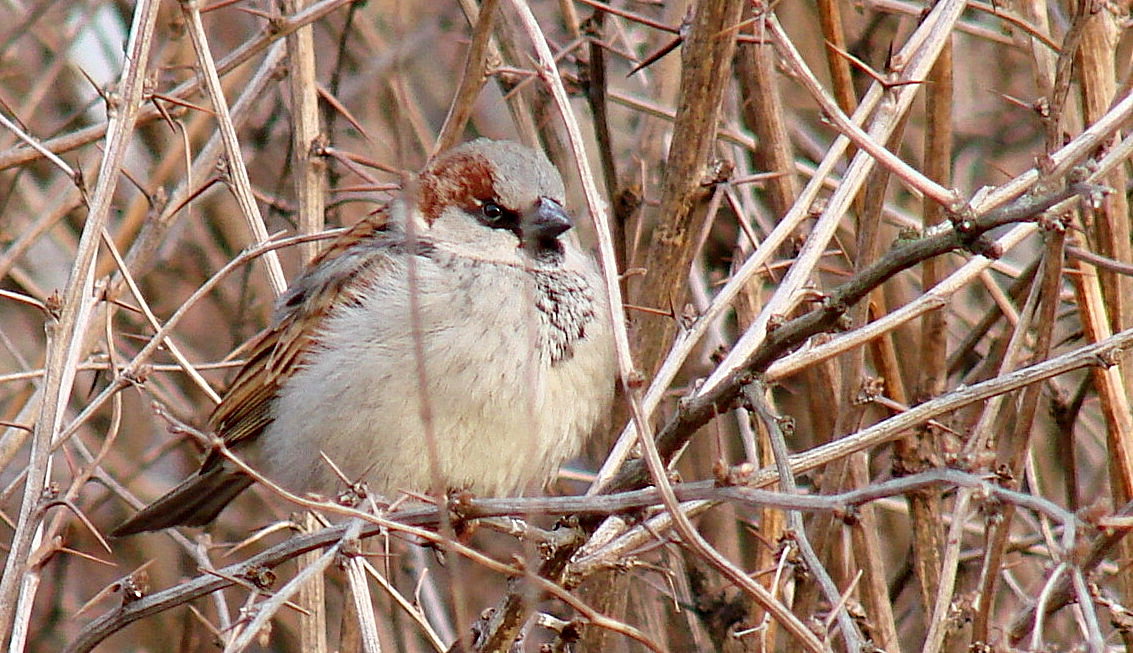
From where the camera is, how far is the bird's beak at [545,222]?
2.66 metres

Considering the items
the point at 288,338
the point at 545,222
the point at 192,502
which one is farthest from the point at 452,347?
the point at 192,502

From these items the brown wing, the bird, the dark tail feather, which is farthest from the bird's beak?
the dark tail feather

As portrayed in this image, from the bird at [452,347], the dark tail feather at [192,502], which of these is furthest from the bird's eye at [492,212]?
the dark tail feather at [192,502]

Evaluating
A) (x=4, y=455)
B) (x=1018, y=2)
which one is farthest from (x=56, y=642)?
(x=1018, y=2)

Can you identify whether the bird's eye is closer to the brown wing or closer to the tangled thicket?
the tangled thicket

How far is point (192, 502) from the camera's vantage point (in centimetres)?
311

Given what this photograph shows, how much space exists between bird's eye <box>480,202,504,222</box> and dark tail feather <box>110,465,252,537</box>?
790 mm

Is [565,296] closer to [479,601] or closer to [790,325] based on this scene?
[790,325]

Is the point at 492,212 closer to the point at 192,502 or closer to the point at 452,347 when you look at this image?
the point at 452,347

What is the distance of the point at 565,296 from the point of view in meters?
2.62

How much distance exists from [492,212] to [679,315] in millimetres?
575

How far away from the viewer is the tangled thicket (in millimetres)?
1720

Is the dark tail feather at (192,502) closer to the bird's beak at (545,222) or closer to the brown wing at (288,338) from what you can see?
the brown wing at (288,338)

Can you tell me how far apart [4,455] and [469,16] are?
4.07ft
